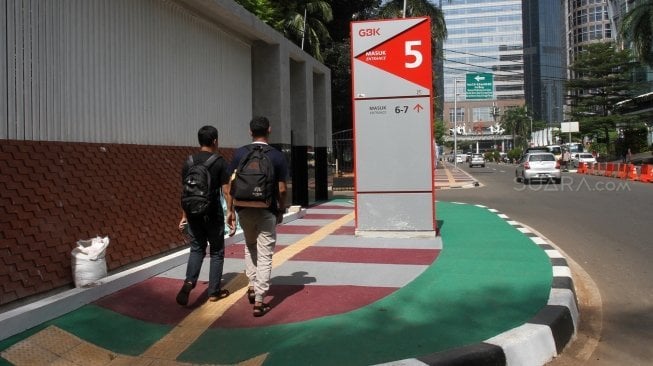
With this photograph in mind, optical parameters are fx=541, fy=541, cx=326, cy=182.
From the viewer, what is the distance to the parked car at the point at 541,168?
24359 mm

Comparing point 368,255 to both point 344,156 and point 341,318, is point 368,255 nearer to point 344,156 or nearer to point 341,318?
point 341,318

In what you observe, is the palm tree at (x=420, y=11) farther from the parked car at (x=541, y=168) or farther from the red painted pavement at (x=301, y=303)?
the red painted pavement at (x=301, y=303)

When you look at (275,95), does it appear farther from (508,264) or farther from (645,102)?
(645,102)

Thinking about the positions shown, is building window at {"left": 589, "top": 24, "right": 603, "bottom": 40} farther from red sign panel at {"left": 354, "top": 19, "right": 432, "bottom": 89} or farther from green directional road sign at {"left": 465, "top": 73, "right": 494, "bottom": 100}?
red sign panel at {"left": 354, "top": 19, "right": 432, "bottom": 89}

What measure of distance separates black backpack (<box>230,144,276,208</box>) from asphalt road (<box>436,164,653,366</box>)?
2.53m

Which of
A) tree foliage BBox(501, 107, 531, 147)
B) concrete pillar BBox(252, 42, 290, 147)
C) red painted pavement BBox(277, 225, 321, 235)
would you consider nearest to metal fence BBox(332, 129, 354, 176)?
concrete pillar BBox(252, 42, 290, 147)

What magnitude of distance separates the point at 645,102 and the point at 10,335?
60.2 m

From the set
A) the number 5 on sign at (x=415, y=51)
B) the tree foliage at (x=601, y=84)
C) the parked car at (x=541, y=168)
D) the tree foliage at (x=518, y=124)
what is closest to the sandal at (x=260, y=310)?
the number 5 on sign at (x=415, y=51)

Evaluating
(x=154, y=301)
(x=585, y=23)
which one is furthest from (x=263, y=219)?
(x=585, y=23)

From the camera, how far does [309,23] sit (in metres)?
29.2

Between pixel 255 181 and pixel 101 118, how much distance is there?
237cm

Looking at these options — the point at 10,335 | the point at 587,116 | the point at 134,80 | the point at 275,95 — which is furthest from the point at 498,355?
the point at 587,116

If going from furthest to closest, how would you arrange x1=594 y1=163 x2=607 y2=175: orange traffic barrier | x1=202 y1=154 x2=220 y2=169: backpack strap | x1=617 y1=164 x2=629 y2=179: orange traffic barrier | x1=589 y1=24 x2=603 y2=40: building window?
x1=589 y1=24 x2=603 y2=40: building window
x1=594 y1=163 x2=607 y2=175: orange traffic barrier
x1=617 y1=164 x2=629 y2=179: orange traffic barrier
x1=202 y1=154 x2=220 y2=169: backpack strap

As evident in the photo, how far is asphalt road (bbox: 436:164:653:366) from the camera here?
4172 mm
